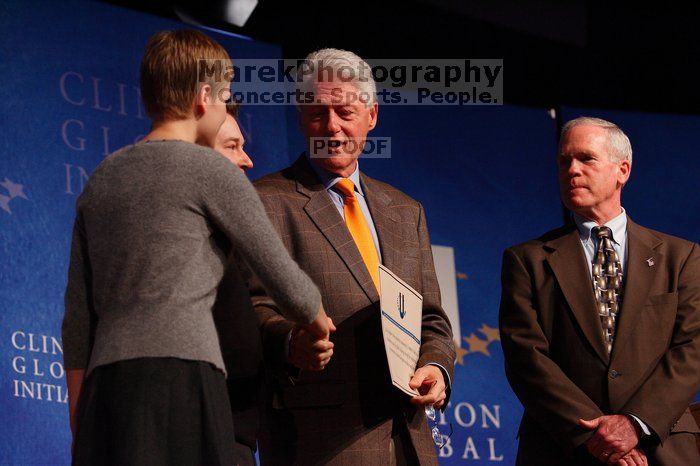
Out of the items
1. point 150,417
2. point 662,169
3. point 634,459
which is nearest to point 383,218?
point 634,459

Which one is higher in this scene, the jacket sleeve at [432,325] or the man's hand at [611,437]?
the jacket sleeve at [432,325]

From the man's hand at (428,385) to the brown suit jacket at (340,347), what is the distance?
2.0 inches

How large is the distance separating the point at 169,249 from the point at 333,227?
2.95 feet

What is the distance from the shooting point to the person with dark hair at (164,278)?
2010 mm

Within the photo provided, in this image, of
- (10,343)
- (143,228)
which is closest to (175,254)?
(143,228)

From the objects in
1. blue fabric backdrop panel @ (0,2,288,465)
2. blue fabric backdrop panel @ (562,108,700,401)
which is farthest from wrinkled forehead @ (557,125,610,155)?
blue fabric backdrop panel @ (562,108,700,401)

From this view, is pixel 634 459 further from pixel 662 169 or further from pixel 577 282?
pixel 662 169

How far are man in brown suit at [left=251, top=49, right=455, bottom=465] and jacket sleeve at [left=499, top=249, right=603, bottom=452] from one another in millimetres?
355

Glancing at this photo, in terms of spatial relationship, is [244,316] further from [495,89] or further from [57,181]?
[495,89]

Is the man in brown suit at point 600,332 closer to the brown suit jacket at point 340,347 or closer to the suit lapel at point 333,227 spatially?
the brown suit jacket at point 340,347

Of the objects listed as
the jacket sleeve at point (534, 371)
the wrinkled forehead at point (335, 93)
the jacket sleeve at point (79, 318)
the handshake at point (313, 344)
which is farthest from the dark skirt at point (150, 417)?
the jacket sleeve at point (534, 371)

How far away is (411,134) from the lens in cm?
532

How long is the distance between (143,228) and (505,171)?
3679mm

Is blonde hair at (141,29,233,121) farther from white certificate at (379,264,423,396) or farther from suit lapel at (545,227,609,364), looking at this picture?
suit lapel at (545,227,609,364)
